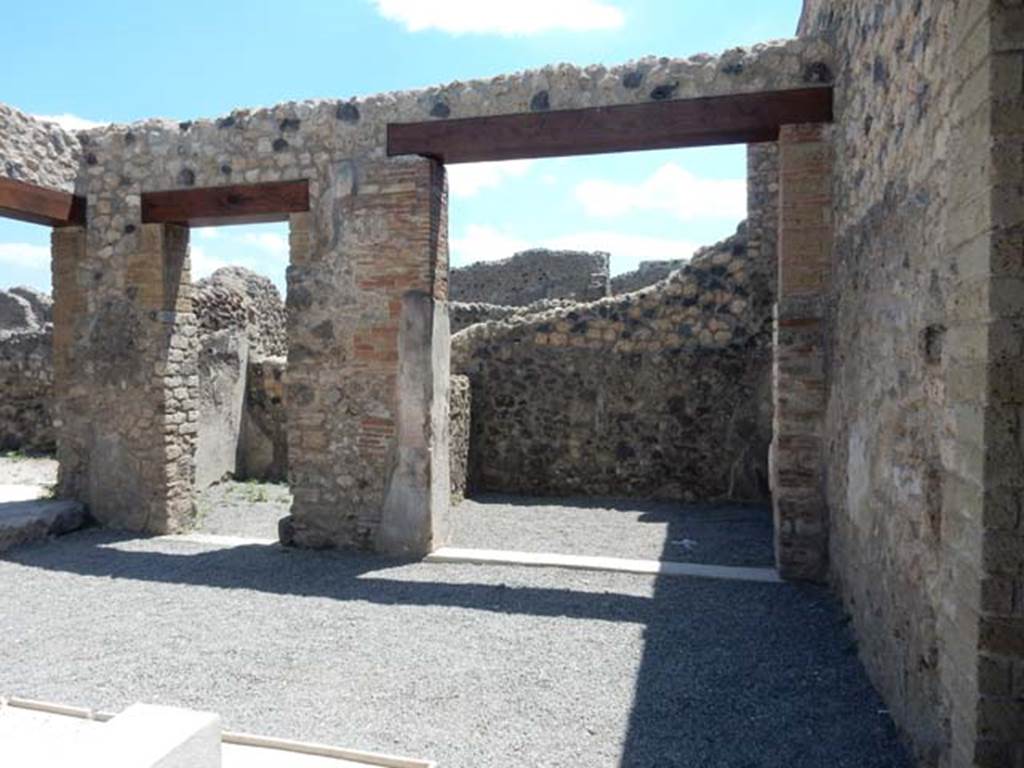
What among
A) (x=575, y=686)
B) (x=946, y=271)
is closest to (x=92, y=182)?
(x=575, y=686)

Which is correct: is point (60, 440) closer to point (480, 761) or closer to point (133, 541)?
point (133, 541)

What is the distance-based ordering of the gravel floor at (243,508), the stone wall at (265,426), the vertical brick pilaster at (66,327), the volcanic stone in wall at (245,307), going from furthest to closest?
the stone wall at (265,426) → the volcanic stone in wall at (245,307) → the gravel floor at (243,508) → the vertical brick pilaster at (66,327)

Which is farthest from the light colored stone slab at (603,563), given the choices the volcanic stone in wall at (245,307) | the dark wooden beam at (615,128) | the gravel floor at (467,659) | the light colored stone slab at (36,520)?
the volcanic stone in wall at (245,307)

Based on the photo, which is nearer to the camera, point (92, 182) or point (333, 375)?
point (333, 375)

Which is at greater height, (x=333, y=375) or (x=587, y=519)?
(x=333, y=375)

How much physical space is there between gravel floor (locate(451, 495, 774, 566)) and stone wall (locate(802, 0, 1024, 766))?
5.98ft

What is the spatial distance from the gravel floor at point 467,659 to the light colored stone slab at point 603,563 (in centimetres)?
12

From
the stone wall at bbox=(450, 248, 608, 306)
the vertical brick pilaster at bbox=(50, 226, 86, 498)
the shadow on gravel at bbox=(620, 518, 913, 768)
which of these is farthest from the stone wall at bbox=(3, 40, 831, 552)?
the stone wall at bbox=(450, 248, 608, 306)

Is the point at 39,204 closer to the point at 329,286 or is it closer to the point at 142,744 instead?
the point at 329,286

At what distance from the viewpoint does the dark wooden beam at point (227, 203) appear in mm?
6598

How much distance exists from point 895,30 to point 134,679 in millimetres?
4930

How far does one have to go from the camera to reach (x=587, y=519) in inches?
312

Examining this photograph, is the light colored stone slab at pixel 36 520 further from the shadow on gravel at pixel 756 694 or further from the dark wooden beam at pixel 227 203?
the shadow on gravel at pixel 756 694

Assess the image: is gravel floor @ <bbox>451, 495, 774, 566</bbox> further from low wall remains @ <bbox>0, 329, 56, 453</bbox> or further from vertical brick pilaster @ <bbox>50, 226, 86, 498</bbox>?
low wall remains @ <bbox>0, 329, 56, 453</bbox>
